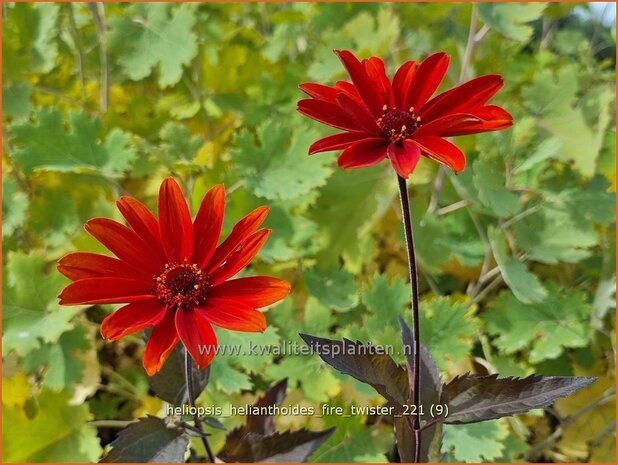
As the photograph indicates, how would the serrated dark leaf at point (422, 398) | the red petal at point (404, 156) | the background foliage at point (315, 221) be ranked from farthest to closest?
the background foliage at point (315, 221)
the serrated dark leaf at point (422, 398)
the red petal at point (404, 156)

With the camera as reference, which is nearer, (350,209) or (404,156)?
(404,156)

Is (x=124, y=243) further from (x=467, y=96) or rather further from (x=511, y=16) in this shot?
(x=511, y=16)

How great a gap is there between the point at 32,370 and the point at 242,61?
0.61 metres

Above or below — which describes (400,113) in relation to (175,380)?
above

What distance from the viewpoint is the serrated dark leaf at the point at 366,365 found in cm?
42

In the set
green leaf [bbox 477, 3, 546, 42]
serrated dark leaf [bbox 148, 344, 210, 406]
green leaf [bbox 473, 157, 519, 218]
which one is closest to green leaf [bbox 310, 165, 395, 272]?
green leaf [bbox 473, 157, 519, 218]

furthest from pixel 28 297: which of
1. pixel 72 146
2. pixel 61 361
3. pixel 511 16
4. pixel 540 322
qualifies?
pixel 511 16

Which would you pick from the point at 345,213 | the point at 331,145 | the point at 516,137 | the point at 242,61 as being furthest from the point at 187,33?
the point at 331,145

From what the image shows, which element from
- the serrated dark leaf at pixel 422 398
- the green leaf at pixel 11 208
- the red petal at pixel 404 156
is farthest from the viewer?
the green leaf at pixel 11 208

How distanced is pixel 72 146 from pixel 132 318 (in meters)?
0.50

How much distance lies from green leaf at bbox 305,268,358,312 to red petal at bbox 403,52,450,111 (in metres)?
0.39

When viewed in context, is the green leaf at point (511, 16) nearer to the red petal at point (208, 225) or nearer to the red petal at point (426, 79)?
the red petal at point (426, 79)

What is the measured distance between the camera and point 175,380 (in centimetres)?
52

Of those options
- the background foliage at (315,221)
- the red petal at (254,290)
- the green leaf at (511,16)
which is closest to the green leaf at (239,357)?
the background foliage at (315,221)
